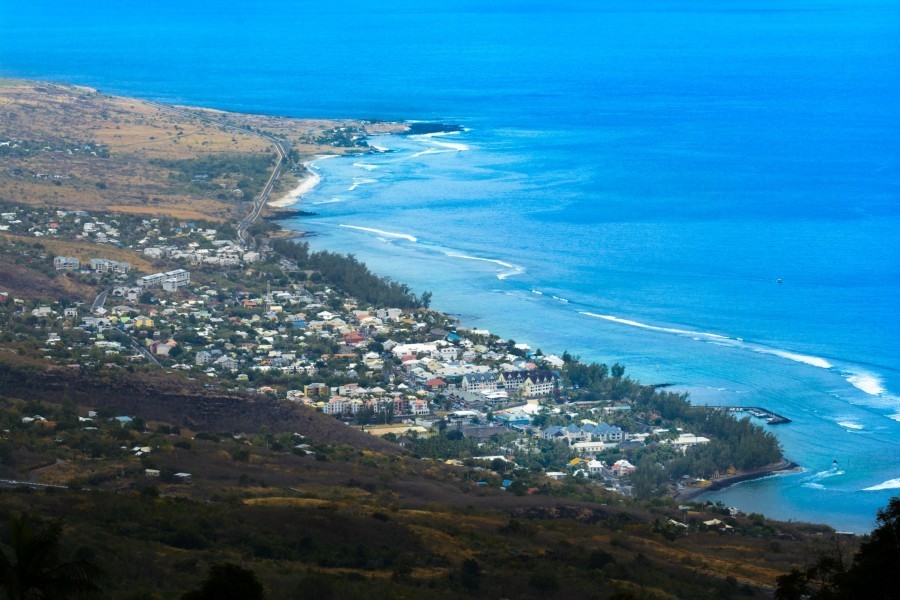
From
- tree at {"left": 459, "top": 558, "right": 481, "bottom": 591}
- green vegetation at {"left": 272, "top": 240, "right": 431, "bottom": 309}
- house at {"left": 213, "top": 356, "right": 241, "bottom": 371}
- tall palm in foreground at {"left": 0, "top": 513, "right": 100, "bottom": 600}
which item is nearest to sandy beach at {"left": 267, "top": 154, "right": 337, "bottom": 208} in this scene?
green vegetation at {"left": 272, "top": 240, "right": 431, "bottom": 309}

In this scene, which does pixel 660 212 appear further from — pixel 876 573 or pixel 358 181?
pixel 876 573

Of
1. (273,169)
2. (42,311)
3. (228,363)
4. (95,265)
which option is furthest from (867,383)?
(273,169)

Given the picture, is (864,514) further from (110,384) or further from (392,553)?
(110,384)

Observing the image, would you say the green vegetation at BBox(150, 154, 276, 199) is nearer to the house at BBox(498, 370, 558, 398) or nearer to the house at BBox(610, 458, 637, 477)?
the house at BBox(498, 370, 558, 398)

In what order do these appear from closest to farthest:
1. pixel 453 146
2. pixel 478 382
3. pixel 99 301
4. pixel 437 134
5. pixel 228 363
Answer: pixel 478 382 → pixel 228 363 → pixel 99 301 → pixel 453 146 → pixel 437 134

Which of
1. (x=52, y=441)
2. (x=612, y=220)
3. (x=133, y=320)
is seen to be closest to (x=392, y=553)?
(x=52, y=441)
